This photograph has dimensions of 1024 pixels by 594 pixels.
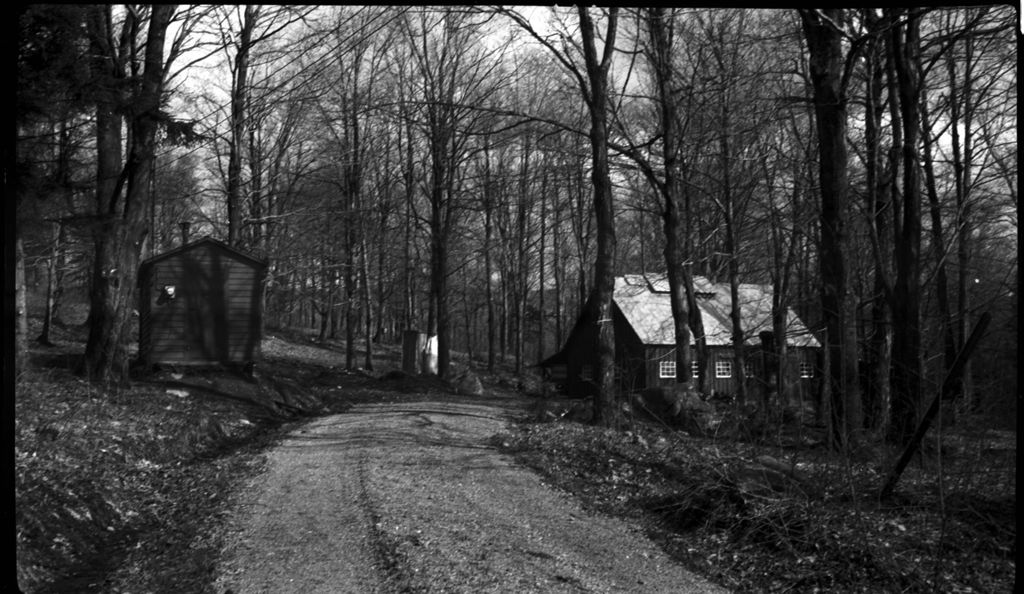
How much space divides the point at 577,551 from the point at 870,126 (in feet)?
52.9

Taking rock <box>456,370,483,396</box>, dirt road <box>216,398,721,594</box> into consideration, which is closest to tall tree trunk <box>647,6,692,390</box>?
rock <box>456,370,483,396</box>

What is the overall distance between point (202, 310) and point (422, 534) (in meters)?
17.6

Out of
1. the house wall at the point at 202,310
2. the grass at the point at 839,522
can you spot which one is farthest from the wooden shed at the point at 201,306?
the grass at the point at 839,522

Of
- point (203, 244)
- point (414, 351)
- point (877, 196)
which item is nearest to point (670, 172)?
point (877, 196)

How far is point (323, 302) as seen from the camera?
50.7 meters

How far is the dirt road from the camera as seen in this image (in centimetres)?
649

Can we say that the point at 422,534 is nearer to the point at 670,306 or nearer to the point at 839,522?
the point at 839,522

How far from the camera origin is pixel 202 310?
23.6 metres

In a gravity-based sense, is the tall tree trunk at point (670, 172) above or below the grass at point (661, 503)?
above

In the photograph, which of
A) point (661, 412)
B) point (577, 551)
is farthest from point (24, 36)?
point (661, 412)

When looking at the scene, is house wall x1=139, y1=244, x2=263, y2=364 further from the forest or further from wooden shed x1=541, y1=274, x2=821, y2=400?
wooden shed x1=541, y1=274, x2=821, y2=400

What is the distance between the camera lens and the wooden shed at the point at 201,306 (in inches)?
906

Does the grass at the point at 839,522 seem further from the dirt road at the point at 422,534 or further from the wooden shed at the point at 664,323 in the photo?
the wooden shed at the point at 664,323

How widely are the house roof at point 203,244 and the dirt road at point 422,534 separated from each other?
502 inches
